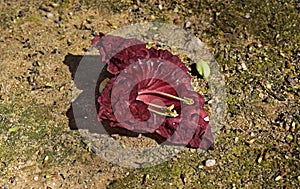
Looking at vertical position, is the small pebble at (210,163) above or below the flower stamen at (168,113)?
below

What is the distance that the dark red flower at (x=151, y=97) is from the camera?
245cm

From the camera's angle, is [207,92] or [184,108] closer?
[184,108]

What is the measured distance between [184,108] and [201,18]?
31.0 inches

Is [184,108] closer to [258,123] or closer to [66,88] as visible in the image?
[258,123]

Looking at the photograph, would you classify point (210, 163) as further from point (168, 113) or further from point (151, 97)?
point (151, 97)

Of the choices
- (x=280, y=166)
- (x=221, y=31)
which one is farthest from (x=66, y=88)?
(x=280, y=166)

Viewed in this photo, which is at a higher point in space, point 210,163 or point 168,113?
point 168,113

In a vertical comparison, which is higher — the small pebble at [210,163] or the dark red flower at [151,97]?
the dark red flower at [151,97]

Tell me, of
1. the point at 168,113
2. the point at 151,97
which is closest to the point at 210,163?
the point at 168,113

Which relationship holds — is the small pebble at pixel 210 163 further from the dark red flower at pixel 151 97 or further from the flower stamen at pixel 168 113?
the flower stamen at pixel 168 113

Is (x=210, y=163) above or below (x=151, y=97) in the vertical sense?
below

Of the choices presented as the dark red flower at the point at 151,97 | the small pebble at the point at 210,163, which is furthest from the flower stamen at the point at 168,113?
the small pebble at the point at 210,163

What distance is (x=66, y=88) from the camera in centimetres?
278

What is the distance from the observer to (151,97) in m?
2.54
